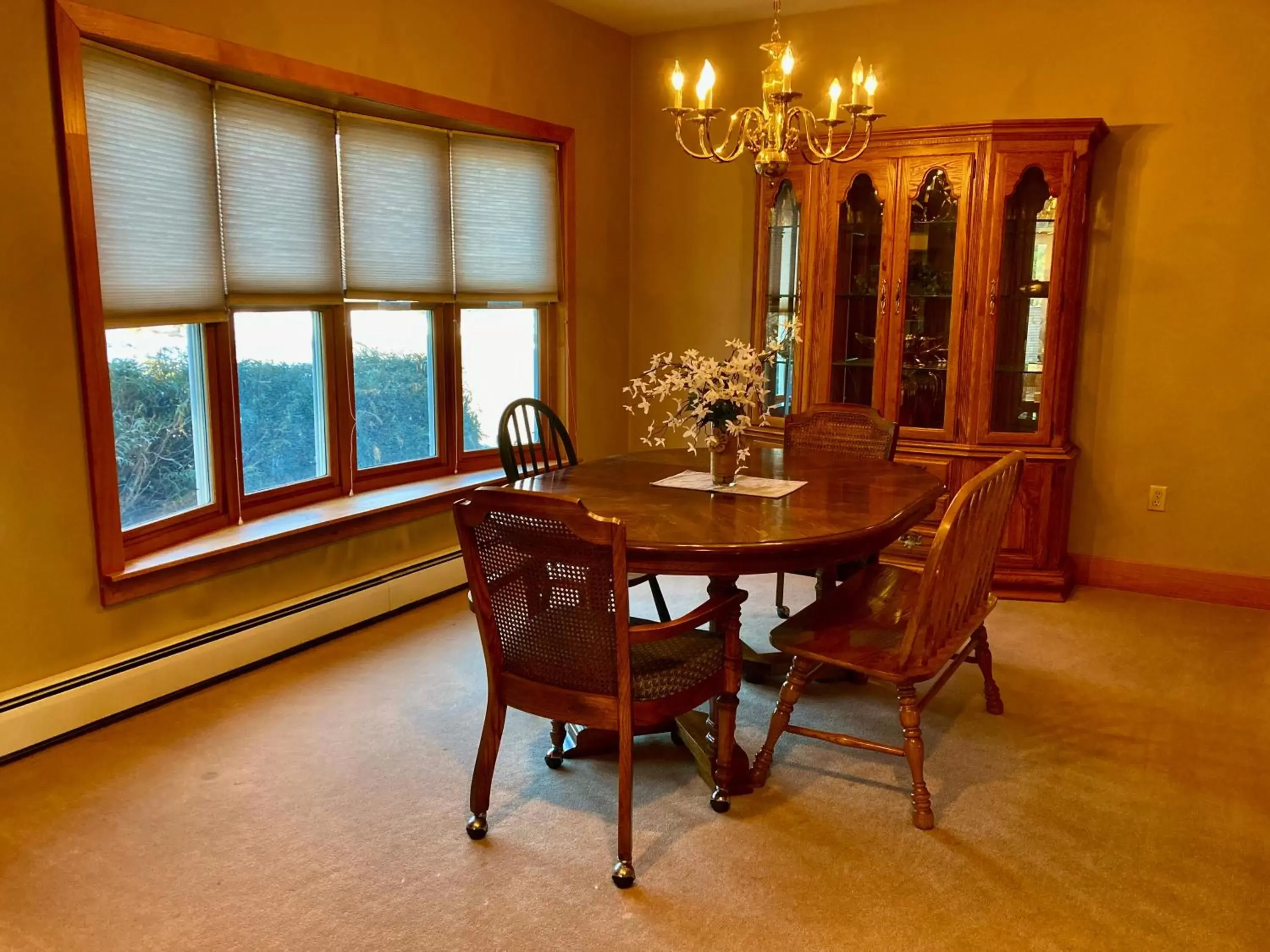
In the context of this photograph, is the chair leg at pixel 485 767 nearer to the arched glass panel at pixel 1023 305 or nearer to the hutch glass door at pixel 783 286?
the hutch glass door at pixel 783 286

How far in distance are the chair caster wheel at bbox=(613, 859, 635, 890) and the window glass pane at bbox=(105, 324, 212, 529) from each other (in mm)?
2004

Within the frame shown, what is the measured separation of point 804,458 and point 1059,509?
1471 millimetres

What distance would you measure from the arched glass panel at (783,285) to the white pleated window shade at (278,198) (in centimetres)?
204

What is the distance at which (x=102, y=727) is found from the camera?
2916mm

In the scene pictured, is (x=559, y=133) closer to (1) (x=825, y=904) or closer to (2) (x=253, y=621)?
(2) (x=253, y=621)

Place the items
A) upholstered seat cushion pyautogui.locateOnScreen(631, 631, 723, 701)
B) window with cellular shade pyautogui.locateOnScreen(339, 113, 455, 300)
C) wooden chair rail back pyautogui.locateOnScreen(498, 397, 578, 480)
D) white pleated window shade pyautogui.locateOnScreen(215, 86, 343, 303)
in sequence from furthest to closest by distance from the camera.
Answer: window with cellular shade pyautogui.locateOnScreen(339, 113, 455, 300) → white pleated window shade pyautogui.locateOnScreen(215, 86, 343, 303) → wooden chair rail back pyautogui.locateOnScreen(498, 397, 578, 480) → upholstered seat cushion pyautogui.locateOnScreen(631, 631, 723, 701)

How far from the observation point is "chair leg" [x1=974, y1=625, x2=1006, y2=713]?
2992 millimetres

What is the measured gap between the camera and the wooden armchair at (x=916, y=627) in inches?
91.5

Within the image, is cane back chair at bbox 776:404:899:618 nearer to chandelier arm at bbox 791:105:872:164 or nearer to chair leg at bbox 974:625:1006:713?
chair leg at bbox 974:625:1006:713

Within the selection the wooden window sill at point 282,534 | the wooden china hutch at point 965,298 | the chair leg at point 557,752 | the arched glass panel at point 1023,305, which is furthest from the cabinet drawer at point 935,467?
the chair leg at point 557,752

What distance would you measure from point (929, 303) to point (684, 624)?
2.70m

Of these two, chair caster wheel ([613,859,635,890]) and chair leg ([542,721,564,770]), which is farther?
chair leg ([542,721,564,770])

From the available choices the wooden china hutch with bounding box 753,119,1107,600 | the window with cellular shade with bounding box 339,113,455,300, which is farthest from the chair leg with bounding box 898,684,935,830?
the window with cellular shade with bounding box 339,113,455,300

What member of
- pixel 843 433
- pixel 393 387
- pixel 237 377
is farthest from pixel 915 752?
pixel 393 387
